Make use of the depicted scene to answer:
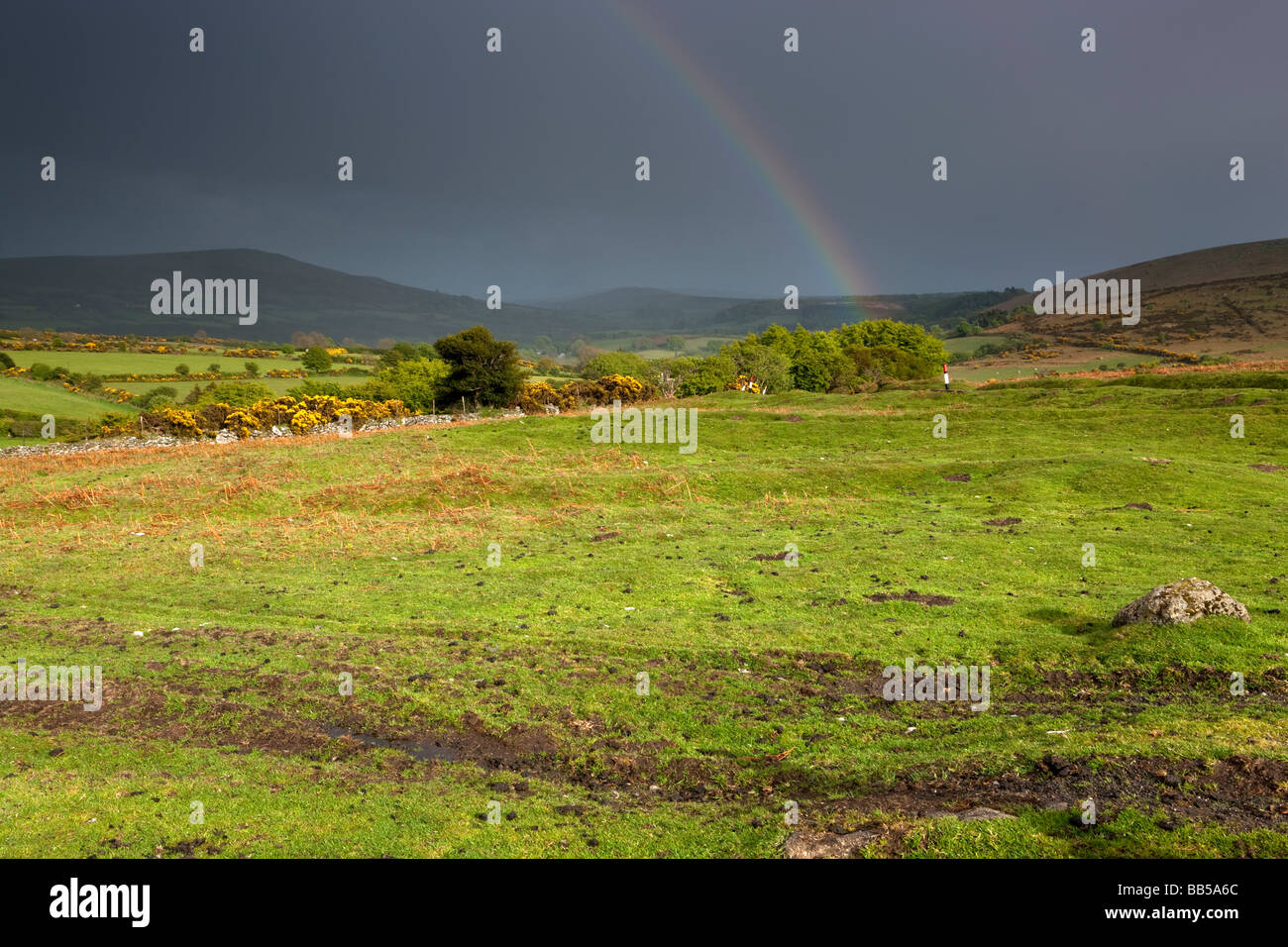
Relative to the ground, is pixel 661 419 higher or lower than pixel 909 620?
higher

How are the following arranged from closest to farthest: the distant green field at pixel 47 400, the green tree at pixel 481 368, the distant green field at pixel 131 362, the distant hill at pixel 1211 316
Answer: the green tree at pixel 481 368, the distant green field at pixel 47 400, the distant hill at pixel 1211 316, the distant green field at pixel 131 362

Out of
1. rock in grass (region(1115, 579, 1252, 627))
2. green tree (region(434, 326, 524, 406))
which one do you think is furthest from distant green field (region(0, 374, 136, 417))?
rock in grass (region(1115, 579, 1252, 627))

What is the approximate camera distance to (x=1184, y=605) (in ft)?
43.2

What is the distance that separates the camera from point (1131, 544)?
67.5 feet

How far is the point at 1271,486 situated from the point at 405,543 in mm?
30303

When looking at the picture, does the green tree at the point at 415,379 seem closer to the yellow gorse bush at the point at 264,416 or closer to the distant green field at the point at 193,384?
the distant green field at the point at 193,384

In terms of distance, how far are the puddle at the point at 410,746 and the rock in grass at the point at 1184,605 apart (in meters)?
12.1

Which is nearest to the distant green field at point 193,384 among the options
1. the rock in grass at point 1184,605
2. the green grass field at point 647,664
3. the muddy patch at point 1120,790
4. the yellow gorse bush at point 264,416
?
the yellow gorse bush at point 264,416

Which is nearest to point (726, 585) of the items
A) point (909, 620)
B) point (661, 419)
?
point (909, 620)

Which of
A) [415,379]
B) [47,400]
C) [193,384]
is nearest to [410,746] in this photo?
[415,379]

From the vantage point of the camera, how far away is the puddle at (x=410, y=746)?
10844mm

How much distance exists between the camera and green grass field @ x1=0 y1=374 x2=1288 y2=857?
834 centimetres

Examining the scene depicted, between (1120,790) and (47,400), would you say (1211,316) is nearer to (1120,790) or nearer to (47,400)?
(1120,790)
